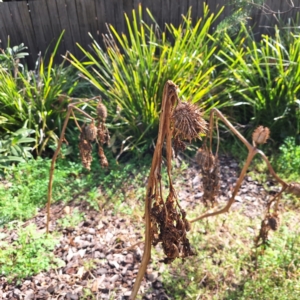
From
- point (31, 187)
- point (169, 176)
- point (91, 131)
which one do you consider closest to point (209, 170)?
point (91, 131)

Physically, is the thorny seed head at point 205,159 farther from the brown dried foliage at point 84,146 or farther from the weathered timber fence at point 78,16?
the weathered timber fence at point 78,16

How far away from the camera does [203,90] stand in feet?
9.01

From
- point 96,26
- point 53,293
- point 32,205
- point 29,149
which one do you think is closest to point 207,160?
point 53,293

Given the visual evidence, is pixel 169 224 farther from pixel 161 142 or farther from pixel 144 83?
pixel 144 83

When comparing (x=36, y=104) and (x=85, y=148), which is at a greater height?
(x=85, y=148)

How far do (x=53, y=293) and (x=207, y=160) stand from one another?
1.08m

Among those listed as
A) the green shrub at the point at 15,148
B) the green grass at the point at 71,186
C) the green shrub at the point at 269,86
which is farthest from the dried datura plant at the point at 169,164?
the green shrub at the point at 269,86

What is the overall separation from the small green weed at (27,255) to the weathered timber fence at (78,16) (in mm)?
2231

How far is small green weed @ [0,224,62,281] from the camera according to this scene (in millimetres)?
1860

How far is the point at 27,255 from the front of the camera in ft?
6.31

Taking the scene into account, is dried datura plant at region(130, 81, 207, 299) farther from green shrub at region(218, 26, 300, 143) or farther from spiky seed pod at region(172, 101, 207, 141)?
green shrub at region(218, 26, 300, 143)

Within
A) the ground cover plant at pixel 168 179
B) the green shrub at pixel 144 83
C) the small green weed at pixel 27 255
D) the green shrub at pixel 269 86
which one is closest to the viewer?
the ground cover plant at pixel 168 179

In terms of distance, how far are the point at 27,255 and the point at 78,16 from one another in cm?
252

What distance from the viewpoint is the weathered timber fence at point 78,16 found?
342 cm
